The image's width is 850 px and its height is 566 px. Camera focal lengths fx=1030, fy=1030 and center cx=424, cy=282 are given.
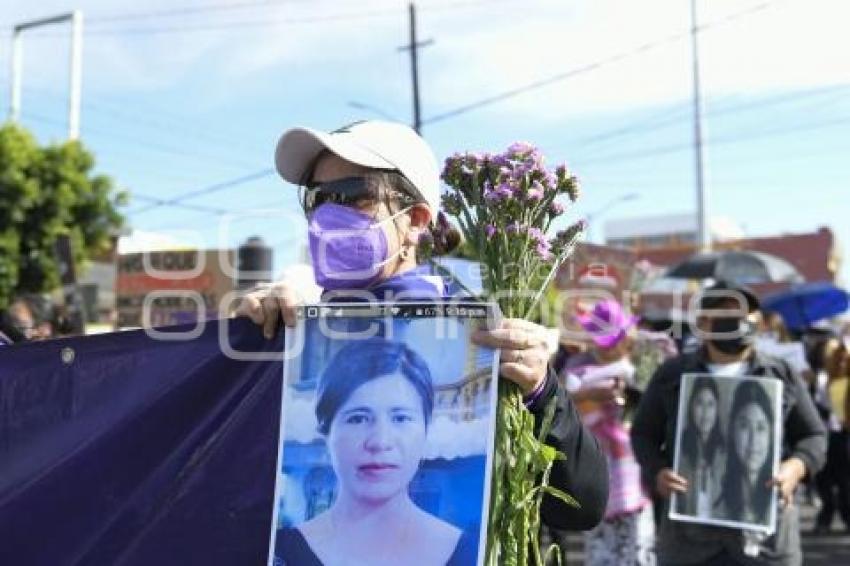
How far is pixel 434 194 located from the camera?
199 cm

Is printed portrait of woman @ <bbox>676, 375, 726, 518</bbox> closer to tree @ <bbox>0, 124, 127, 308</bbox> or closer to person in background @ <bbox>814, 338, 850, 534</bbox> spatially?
person in background @ <bbox>814, 338, 850, 534</bbox>

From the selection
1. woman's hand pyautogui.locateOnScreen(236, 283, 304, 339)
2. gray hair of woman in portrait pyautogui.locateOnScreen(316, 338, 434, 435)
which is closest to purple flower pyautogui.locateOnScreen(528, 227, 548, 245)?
gray hair of woman in portrait pyautogui.locateOnScreen(316, 338, 434, 435)

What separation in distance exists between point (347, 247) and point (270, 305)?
191mm

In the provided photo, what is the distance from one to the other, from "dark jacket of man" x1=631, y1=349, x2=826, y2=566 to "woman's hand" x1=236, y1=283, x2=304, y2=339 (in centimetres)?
263

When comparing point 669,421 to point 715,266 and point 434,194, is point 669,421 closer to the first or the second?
point 434,194

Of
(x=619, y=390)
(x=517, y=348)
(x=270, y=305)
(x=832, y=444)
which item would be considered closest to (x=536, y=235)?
(x=517, y=348)

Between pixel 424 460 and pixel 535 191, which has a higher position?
pixel 535 191

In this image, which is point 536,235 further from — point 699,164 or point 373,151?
point 699,164

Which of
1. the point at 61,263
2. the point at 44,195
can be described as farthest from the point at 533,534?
the point at 44,195

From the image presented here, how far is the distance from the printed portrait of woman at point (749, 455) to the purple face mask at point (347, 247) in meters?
2.60

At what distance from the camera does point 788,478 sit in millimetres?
3984

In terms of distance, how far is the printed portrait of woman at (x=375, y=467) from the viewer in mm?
1684

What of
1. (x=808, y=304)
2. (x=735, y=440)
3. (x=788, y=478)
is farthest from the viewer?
(x=808, y=304)

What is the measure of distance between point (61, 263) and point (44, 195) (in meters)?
8.62
